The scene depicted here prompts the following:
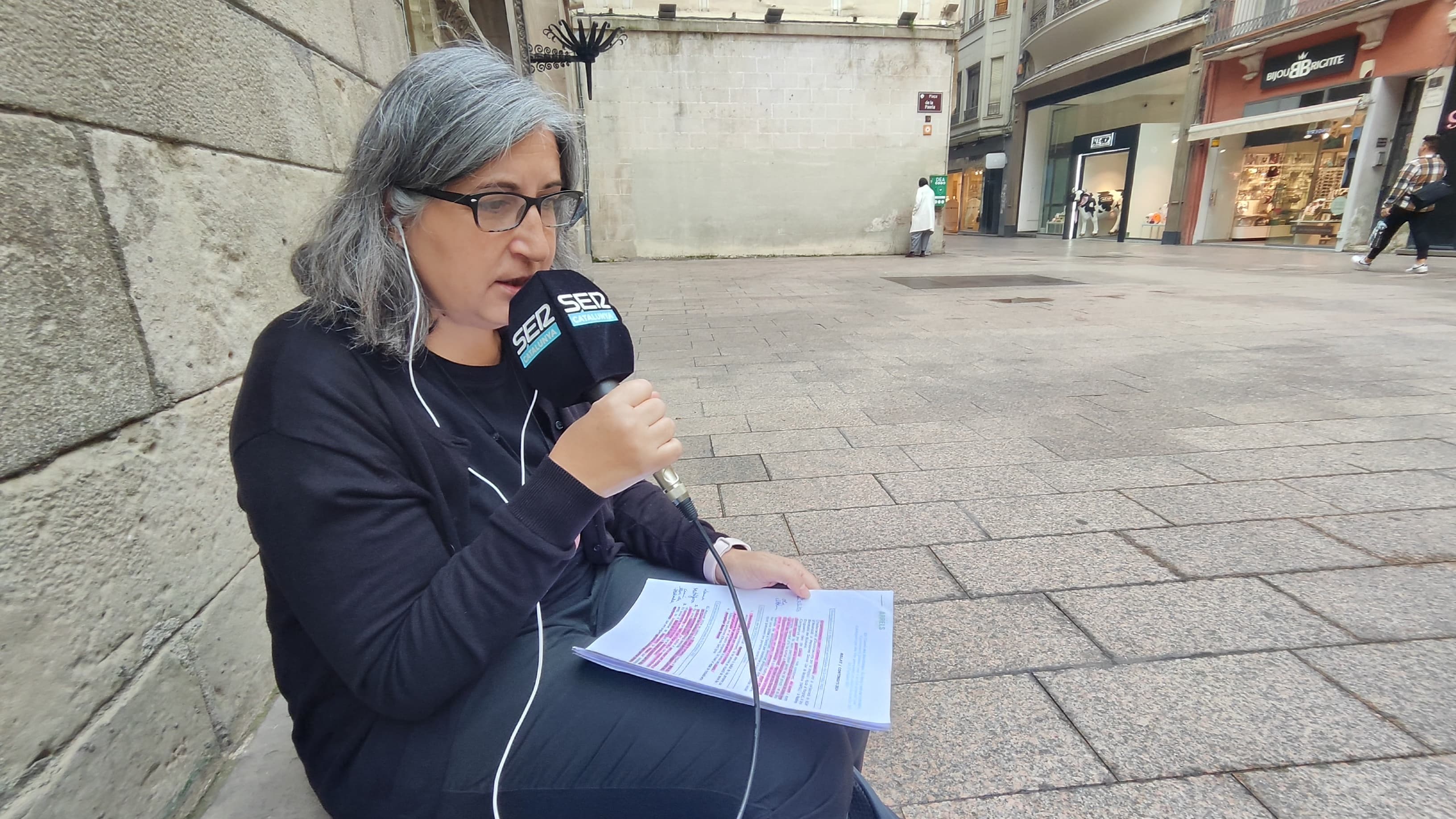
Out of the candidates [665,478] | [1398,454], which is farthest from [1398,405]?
[665,478]

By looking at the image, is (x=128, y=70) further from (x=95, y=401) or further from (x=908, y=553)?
(x=908, y=553)

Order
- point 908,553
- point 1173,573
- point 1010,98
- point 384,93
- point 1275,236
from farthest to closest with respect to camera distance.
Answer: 1. point 1010,98
2. point 1275,236
3. point 908,553
4. point 1173,573
5. point 384,93

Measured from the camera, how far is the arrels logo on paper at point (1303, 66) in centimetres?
1398

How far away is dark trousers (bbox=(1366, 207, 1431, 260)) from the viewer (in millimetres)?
10320

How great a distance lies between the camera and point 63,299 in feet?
4.00

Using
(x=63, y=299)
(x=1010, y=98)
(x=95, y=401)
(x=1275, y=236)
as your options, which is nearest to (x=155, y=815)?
(x=95, y=401)

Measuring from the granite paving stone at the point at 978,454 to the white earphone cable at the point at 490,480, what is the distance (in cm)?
252

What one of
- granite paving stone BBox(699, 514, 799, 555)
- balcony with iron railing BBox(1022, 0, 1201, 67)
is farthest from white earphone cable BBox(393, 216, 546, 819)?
balcony with iron railing BBox(1022, 0, 1201, 67)

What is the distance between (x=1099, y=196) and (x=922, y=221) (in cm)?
1101

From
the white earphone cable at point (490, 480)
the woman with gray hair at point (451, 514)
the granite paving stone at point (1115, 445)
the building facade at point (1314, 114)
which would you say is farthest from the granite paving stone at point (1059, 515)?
the building facade at point (1314, 114)

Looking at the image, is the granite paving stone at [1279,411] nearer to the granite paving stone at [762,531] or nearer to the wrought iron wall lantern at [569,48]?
the granite paving stone at [762,531]

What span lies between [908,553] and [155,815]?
2184 millimetres

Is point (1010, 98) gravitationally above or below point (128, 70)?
above

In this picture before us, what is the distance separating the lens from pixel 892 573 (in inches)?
95.9
